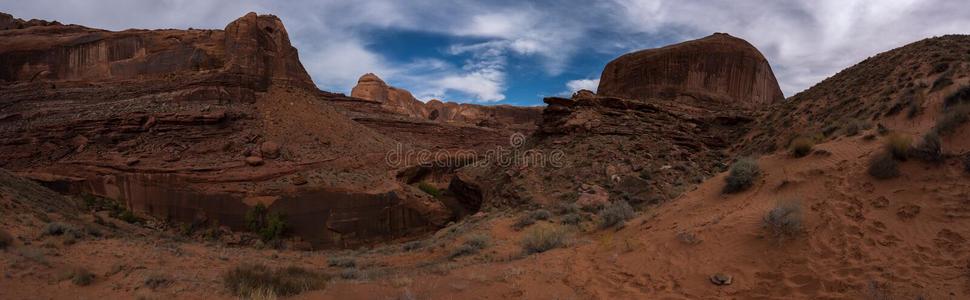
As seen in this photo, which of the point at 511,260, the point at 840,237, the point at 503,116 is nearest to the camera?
the point at 840,237

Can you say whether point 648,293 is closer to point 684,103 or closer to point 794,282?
point 794,282

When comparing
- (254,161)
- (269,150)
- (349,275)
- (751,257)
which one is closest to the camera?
(751,257)

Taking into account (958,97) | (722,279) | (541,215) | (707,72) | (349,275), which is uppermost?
(707,72)

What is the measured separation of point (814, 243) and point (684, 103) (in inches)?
757

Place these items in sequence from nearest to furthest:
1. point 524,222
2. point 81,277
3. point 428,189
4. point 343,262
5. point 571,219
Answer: point 81,277, point 571,219, point 343,262, point 524,222, point 428,189

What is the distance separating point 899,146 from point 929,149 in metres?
0.30

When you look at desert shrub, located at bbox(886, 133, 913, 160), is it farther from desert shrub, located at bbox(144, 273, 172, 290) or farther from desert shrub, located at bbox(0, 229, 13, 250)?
desert shrub, located at bbox(0, 229, 13, 250)

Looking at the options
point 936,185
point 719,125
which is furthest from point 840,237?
point 719,125

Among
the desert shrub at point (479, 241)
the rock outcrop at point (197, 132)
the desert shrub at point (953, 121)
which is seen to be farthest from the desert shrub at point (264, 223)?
the desert shrub at point (953, 121)

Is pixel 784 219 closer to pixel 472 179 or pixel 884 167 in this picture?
pixel 884 167

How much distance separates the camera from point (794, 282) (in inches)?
189

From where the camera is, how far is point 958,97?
7531 millimetres

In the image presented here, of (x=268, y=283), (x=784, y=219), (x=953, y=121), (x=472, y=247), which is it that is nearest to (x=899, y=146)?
(x=953, y=121)

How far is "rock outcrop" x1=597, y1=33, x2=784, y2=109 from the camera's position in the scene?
77.3 feet
